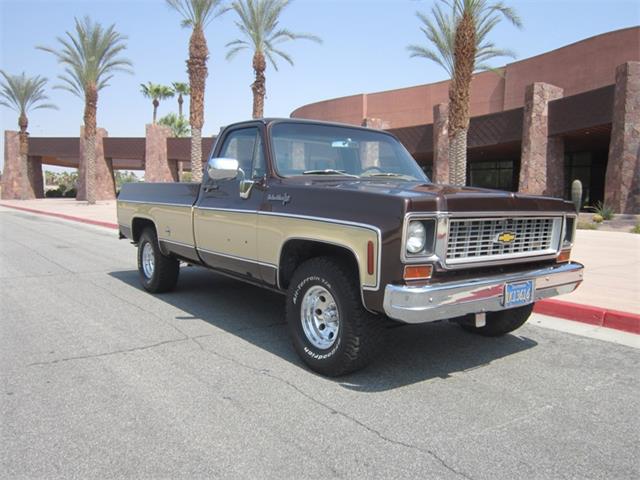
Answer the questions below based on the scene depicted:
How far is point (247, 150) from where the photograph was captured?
5.20m

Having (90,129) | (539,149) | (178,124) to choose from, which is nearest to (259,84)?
(539,149)

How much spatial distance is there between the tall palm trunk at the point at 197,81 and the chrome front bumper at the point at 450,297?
21168mm

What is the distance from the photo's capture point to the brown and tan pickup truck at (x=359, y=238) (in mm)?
3461

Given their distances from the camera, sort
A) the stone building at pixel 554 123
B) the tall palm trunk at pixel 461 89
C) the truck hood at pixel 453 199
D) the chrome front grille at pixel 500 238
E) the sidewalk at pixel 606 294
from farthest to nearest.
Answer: the stone building at pixel 554 123 → the tall palm trunk at pixel 461 89 → the sidewalk at pixel 606 294 → the chrome front grille at pixel 500 238 → the truck hood at pixel 453 199

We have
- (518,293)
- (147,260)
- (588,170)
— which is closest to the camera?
(518,293)

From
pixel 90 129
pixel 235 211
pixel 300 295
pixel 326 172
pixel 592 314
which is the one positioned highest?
pixel 90 129

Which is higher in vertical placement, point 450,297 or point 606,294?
point 450,297

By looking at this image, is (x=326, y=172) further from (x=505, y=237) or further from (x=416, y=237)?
(x=505, y=237)

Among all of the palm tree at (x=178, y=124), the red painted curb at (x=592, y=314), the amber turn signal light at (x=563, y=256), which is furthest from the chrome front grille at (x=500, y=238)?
the palm tree at (x=178, y=124)

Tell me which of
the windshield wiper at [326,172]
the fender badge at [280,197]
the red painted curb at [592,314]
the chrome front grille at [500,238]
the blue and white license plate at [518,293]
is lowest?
the red painted curb at [592,314]

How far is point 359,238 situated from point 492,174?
34265 mm

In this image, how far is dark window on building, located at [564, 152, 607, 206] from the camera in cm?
2967

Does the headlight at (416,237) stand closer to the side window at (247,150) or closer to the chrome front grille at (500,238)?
the chrome front grille at (500,238)

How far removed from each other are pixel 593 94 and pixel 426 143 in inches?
420
